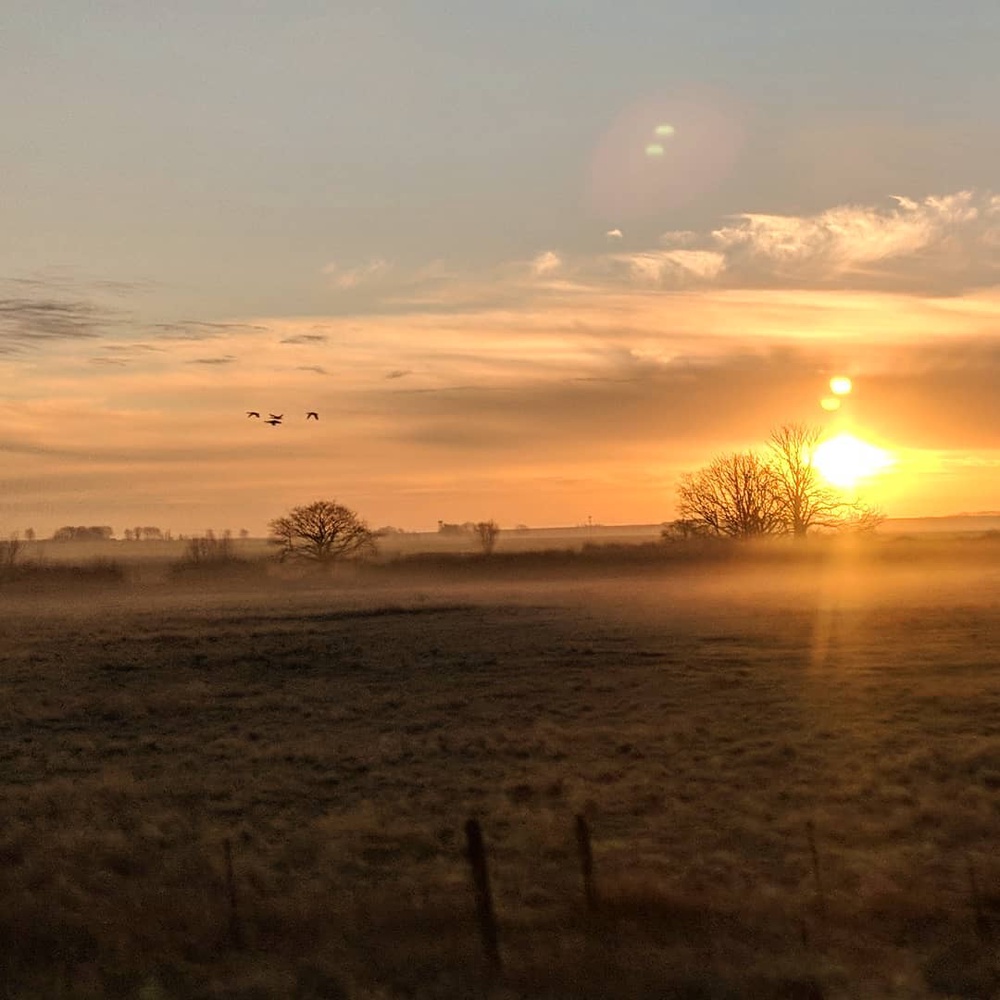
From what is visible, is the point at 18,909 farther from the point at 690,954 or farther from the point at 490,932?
the point at 690,954

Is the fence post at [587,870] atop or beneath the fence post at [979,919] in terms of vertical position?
atop

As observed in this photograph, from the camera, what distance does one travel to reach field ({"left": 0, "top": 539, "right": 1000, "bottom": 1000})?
12070 millimetres

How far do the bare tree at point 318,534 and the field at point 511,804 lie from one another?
55761 mm

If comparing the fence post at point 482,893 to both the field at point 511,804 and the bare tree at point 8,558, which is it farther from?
the bare tree at point 8,558

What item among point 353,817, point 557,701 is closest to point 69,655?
point 557,701

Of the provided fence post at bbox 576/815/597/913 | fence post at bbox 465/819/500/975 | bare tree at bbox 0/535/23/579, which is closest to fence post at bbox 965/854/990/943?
fence post at bbox 576/815/597/913

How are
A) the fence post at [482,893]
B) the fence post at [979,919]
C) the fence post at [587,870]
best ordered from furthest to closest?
the fence post at [587,870], the fence post at [979,919], the fence post at [482,893]

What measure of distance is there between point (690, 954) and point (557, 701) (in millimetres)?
19245

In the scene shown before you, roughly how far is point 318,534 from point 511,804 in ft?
282

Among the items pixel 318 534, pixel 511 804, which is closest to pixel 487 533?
pixel 318 534

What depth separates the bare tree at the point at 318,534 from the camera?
343 feet

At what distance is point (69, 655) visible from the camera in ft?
131

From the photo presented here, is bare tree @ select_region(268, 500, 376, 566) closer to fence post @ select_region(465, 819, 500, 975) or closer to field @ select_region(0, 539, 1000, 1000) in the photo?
field @ select_region(0, 539, 1000, 1000)

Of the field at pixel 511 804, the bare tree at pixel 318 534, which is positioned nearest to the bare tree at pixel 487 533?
the bare tree at pixel 318 534
